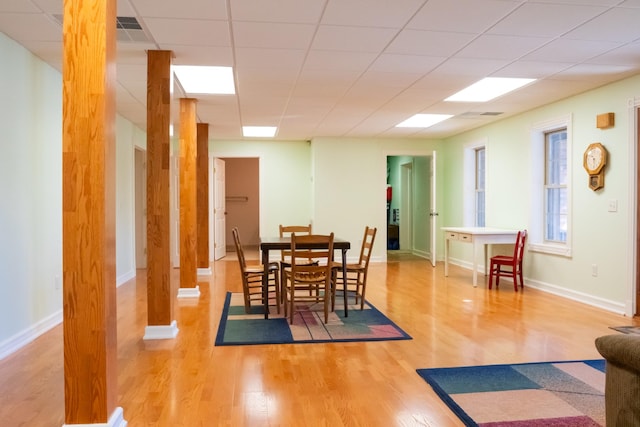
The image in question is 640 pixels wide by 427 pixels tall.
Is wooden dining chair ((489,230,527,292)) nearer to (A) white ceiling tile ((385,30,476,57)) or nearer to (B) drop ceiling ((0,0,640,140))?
(B) drop ceiling ((0,0,640,140))

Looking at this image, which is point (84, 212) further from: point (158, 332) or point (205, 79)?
point (205, 79)

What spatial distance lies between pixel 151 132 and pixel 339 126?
14.8 feet

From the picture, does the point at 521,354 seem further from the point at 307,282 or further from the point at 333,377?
the point at 307,282

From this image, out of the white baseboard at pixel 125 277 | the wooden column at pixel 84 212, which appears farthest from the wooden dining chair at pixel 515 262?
the wooden column at pixel 84 212

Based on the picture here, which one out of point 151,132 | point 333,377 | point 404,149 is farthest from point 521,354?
point 404,149

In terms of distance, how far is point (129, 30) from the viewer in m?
3.68

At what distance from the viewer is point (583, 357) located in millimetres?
3609

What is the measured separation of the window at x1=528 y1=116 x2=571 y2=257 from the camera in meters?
6.37

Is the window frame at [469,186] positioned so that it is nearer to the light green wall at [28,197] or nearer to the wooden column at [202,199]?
the wooden column at [202,199]

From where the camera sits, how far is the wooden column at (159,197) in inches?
161

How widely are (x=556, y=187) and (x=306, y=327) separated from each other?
4044 millimetres

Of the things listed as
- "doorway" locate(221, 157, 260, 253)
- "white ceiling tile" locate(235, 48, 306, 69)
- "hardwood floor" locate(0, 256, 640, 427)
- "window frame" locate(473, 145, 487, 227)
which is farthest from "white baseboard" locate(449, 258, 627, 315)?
"doorway" locate(221, 157, 260, 253)

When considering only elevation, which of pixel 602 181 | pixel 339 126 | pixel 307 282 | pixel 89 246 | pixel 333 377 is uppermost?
pixel 339 126

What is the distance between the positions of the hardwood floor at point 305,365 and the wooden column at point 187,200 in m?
0.40
